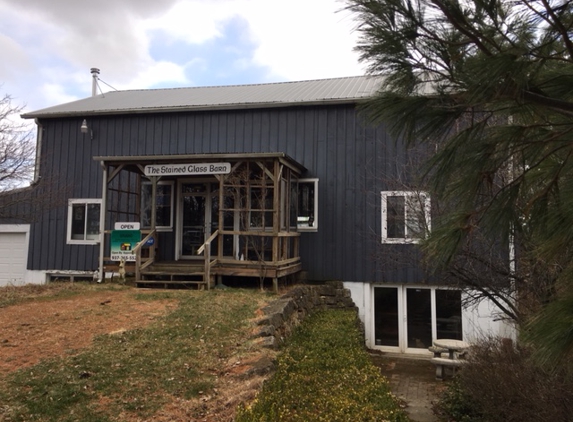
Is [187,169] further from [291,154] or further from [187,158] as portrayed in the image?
[291,154]

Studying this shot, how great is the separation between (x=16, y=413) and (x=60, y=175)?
11.0 metres

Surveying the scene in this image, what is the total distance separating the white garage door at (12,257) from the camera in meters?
13.6

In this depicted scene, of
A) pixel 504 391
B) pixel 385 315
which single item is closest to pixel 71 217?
pixel 385 315

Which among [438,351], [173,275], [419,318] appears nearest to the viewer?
[438,351]

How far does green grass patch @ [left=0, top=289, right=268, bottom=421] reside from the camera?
3.94m

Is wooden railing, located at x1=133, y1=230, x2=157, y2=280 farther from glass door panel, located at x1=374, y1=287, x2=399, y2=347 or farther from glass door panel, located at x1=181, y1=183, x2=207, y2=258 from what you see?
glass door panel, located at x1=374, y1=287, x2=399, y2=347

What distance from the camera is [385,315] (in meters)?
11.8

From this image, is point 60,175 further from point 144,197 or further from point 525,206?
point 525,206

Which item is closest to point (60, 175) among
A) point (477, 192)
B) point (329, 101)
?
point (329, 101)

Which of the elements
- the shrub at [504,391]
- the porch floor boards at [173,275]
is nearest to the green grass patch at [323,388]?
the shrub at [504,391]

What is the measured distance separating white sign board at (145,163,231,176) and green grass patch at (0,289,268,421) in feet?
12.6

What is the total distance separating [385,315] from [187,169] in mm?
6475

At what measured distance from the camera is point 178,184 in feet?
40.2

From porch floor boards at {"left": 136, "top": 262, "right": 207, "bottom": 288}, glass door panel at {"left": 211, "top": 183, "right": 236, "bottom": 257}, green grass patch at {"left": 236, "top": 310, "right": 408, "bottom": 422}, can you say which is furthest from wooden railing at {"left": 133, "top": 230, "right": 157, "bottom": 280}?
green grass patch at {"left": 236, "top": 310, "right": 408, "bottom": 422}
